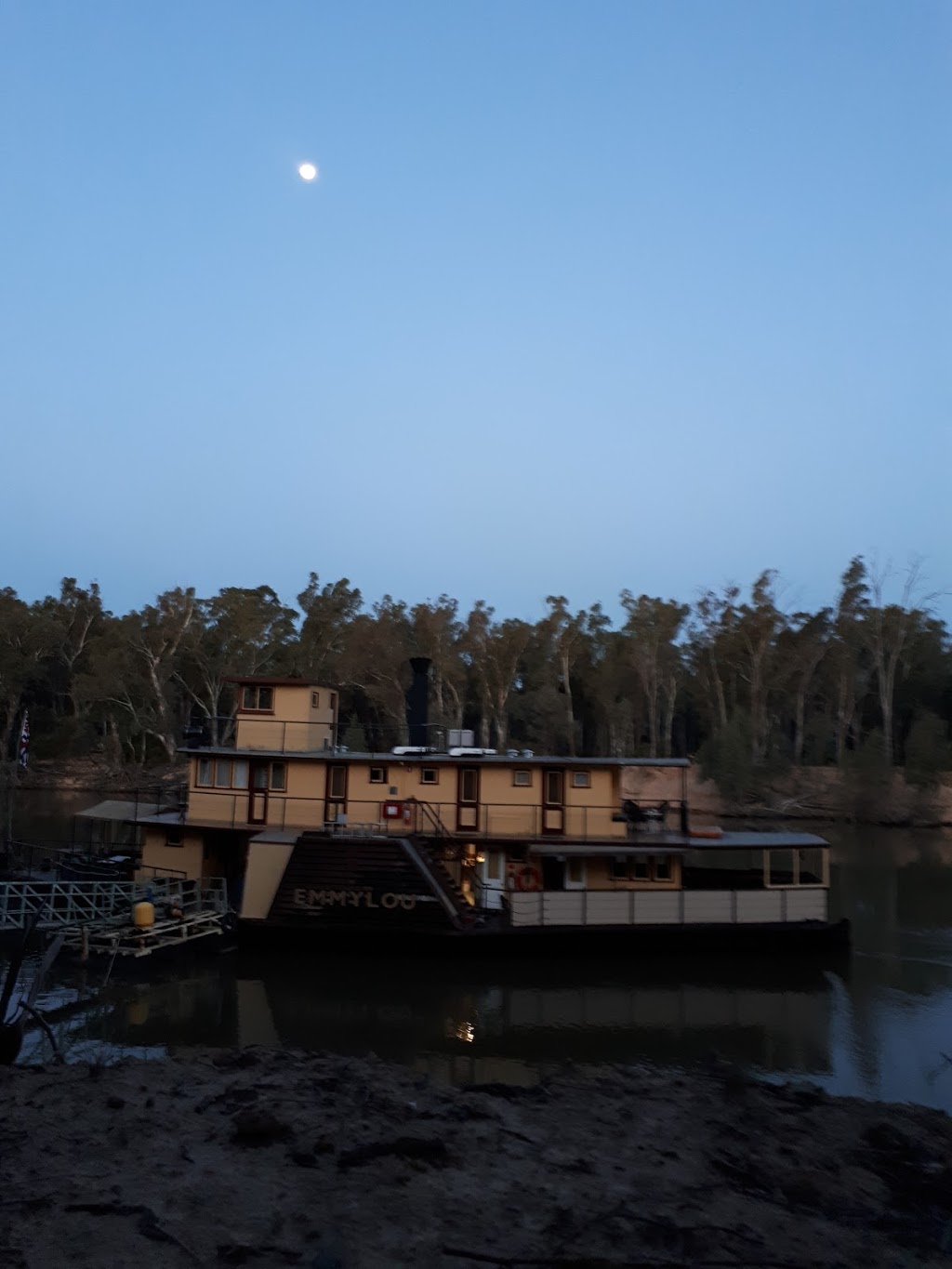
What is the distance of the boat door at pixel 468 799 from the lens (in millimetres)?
21578

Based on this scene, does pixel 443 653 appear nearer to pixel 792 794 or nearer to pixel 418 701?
pixel 792 794

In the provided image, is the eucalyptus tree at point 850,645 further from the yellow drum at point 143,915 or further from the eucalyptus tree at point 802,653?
the yellow drum at point 143,915

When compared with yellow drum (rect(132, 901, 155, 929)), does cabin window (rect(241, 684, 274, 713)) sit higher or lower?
higher

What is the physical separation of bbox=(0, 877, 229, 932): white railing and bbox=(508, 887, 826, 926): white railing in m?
6.99

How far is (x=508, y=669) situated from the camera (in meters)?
63.1

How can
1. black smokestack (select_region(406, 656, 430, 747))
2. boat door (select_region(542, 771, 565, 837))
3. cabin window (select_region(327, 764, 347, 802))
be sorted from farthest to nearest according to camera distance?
1. black smokestack (select_region(406, 656, 430, 747))
2. cabin window (select_region(327, 764, 347, 802))
3. boat door (select_region(542, 771, 565, 837))

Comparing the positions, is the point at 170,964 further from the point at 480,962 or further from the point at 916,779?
the point at 916,779

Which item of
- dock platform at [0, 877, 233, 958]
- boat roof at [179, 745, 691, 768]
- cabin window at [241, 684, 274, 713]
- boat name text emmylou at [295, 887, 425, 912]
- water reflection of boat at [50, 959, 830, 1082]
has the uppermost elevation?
cabin window at [241, 684, 274, 713]

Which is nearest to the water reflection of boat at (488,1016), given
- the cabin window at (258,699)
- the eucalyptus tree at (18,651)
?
the cabin window at (258,699)

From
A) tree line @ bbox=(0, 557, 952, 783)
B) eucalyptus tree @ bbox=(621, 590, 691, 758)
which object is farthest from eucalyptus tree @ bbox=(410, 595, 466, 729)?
eucalyptus tree @ bbox=(621, 590, 691, 758)

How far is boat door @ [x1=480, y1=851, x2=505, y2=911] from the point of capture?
21.2 m

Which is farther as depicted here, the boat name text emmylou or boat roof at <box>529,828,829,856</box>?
boat roof at <box>529,828,829,856</box>

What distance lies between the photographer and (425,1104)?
9680 millimetres

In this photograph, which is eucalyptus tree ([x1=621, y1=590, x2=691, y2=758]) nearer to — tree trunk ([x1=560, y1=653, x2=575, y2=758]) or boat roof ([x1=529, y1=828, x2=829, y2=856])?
tree trunk ([x1=560, y1=653, x2=575, y2=758])
